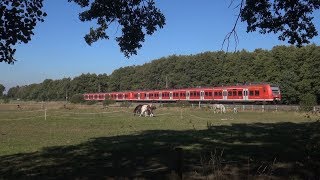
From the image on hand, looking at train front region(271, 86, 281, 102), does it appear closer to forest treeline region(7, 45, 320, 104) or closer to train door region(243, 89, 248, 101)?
train door region(243, 89, 248, 101)

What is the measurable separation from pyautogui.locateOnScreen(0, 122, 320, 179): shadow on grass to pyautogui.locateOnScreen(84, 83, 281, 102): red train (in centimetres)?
3504

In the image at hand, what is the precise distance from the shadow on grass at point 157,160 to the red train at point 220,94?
3504cm

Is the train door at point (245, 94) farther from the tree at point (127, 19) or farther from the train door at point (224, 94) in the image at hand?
the tree at point (127, 19)

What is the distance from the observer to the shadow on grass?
31.7 feet

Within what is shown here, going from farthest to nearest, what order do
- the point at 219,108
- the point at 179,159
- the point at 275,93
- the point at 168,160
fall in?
1. the point at 275,93
2. the point at 219,108
3. the point at 168,160
4. the point at 179,159

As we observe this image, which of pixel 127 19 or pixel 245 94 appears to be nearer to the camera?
pixel 127 19

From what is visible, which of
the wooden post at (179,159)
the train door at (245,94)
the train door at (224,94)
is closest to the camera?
the wooden post at (179,159)

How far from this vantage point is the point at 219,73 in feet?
308

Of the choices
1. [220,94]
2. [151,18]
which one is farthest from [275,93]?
[151,18]

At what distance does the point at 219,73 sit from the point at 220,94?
36758 millimetres

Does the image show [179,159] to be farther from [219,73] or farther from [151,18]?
[219,73]

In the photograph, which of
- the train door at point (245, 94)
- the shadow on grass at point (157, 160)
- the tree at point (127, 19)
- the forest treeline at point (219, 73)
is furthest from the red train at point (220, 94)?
the tree at point (127, 19)

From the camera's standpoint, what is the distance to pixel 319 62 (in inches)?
2591

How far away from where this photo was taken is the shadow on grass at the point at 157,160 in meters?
9.67
